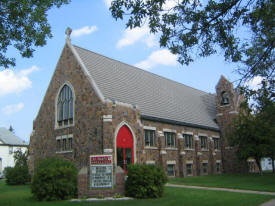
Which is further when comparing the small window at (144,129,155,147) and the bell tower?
the bell tower

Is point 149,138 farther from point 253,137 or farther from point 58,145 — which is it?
point 253,137

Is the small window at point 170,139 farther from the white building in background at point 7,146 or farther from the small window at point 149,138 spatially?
the white building in background at point 7,146

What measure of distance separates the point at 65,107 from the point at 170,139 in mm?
10372

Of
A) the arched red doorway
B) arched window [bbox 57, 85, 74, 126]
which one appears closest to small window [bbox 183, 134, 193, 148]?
the arched red doorway

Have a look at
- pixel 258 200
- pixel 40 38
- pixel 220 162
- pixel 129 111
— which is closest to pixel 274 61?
pixel 258 200

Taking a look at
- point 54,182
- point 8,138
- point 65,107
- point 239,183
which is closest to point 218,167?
point 239,183

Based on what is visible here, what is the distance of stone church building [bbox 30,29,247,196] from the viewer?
2295cm

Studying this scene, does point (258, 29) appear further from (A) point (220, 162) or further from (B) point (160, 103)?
(A) point (220, 162)

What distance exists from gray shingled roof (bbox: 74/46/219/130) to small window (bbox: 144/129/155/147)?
4.76 feet

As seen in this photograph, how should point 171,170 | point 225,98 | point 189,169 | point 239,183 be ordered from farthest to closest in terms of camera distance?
point 225,98, point 189,169, point 171,170, point 239,183

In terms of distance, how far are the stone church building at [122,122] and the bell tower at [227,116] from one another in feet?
0.39

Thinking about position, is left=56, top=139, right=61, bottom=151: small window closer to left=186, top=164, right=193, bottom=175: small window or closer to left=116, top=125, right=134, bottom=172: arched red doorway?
left=116, top=125, right=134, bottom=172: arched red doorway

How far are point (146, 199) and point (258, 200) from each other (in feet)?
17.5

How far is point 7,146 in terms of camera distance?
193 ft
